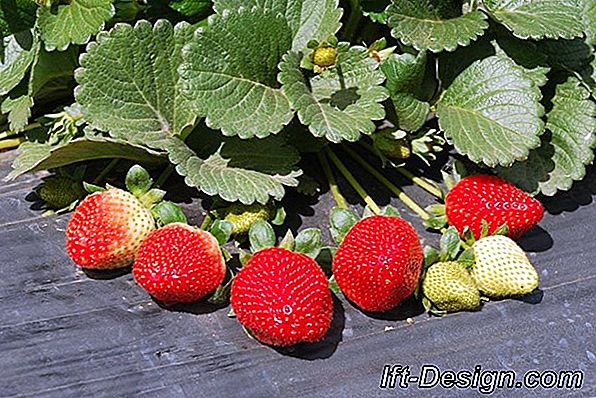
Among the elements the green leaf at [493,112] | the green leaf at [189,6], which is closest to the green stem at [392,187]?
the green leaf at [493,112]

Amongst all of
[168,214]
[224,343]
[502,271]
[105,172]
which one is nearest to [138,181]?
[168,214]

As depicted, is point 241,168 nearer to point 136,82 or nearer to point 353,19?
point 136,82

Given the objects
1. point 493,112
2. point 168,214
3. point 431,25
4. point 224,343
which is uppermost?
point 431,25

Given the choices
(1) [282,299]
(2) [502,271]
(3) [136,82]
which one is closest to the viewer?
(1) [282,299]

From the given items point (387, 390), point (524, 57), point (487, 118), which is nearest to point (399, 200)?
point (487, 118)

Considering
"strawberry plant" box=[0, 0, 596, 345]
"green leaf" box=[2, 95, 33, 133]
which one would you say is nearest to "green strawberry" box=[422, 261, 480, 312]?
"strawberry plant" box=[0, 0, 596, 345]

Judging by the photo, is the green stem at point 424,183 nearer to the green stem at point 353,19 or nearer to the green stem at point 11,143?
the green stem at point 353,19

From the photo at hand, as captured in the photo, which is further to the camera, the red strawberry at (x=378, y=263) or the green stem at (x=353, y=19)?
the green stem at (x=353, y=19)
